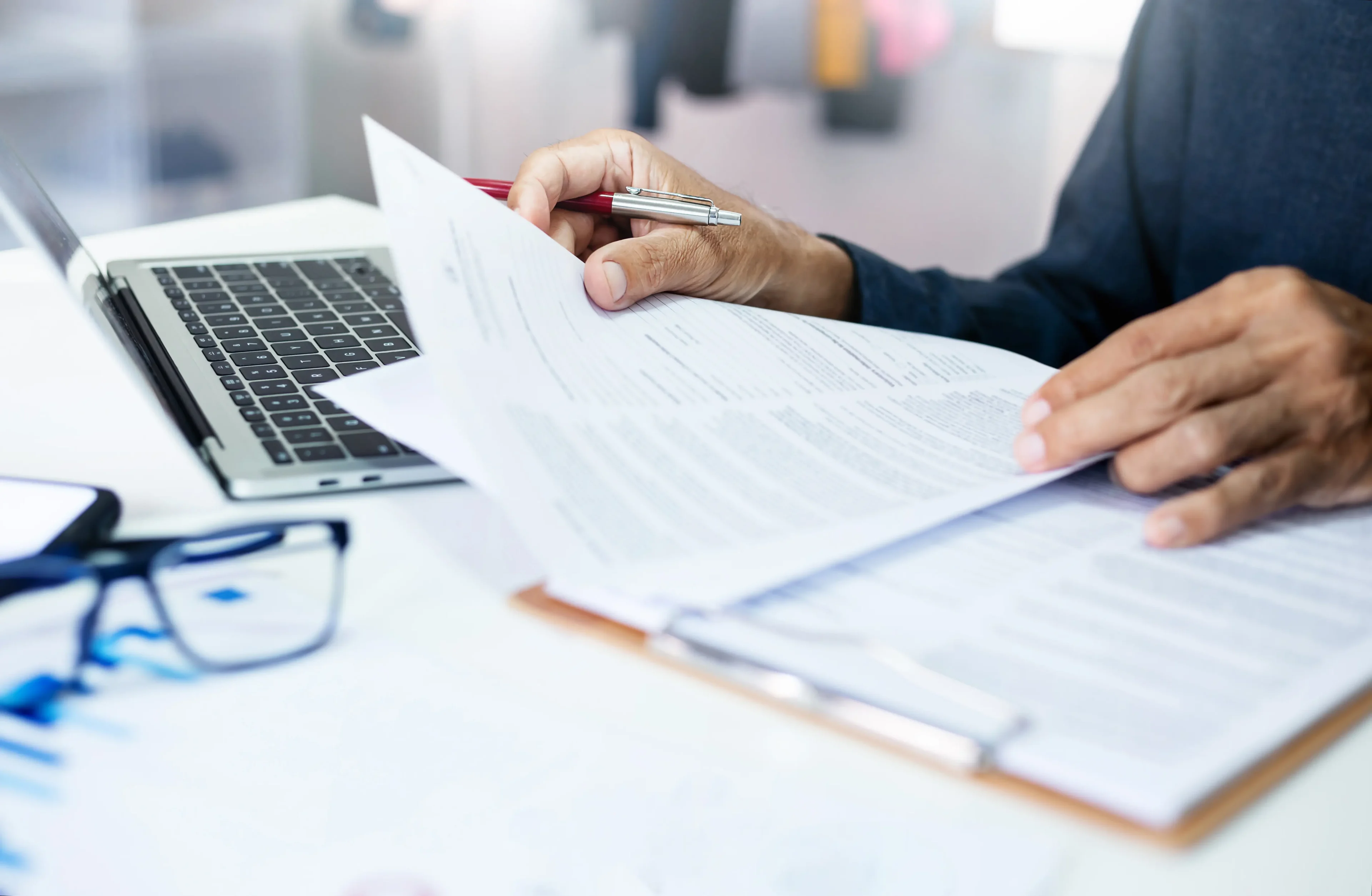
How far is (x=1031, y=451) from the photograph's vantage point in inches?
19.6

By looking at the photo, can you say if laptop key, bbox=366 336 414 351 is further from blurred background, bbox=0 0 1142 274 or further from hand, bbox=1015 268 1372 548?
blurred background, bbox=0 0 1142 274

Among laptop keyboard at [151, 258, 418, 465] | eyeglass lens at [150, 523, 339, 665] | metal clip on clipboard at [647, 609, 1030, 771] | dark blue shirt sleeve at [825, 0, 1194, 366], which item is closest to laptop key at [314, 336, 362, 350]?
laptop keyboard at [151, 258, 418, 465]

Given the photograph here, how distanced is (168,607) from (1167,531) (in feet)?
1.23

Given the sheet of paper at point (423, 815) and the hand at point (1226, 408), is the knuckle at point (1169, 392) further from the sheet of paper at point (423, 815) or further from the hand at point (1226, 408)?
the sheet of paper at point (423, 815)

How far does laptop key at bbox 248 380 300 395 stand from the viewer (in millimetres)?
566

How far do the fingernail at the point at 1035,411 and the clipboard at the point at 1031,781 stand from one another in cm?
19

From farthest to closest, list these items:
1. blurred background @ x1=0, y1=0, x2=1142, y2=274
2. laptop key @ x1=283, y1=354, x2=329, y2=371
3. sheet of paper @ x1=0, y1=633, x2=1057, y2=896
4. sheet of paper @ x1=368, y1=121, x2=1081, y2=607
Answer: blurred background @ x1=0, y1=0, x2=1142, y2=274, laptop key @ x1=283, y1=354, x2=329, y2=371, sheet of paper @ x1=368, y1=121, x2=1081, y2=607, sheet of paper @ x1=0, y1=633, x2=1057, y2=896

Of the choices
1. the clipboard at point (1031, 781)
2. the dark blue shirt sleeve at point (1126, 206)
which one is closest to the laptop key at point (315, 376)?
the clipboard at point (1031, 781)

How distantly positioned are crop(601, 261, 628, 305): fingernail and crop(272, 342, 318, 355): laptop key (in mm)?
175

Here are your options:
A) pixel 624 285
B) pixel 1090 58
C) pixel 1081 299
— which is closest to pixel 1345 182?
pixel 1081 299

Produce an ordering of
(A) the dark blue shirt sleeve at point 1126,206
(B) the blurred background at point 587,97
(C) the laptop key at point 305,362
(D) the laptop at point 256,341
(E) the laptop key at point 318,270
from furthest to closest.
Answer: (B) the blurred background at point 587,97 → (A) the dark blue shirt sleeve at point 1126,206 → (E) the laptop key at point 318,270 → (C) the laptop key at point 305,362 → (D) the laptop at point 256,341

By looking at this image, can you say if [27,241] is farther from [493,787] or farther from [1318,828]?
[1318,828]

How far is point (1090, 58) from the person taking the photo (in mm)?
2441

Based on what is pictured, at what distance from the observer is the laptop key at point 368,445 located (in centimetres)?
51
